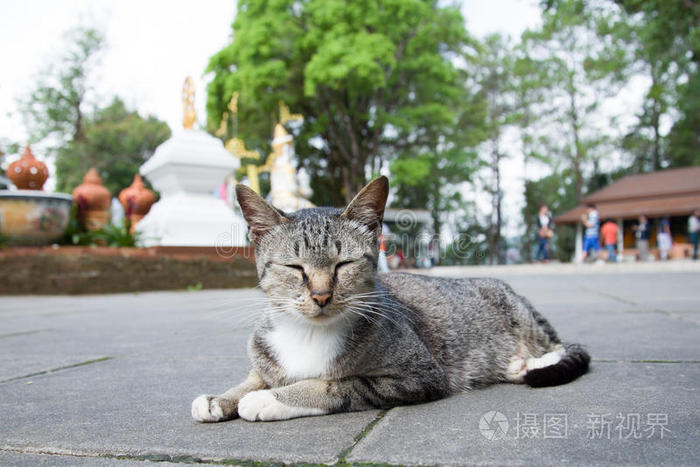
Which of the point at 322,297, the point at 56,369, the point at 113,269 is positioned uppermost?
the point at 322,297

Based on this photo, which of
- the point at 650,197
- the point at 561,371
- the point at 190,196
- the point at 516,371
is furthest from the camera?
the point at 650,197

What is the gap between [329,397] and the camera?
203 centimetres

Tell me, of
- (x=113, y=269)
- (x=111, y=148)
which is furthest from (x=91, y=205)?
(x=111, y=148)

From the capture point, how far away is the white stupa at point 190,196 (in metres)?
9.31

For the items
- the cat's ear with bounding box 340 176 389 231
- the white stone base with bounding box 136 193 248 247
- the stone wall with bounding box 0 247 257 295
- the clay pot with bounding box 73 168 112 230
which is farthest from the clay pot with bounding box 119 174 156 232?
the cat's ear with bounding box 340 176 389 231

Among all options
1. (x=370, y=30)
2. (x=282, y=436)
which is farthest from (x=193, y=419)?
(x=370, y=30)

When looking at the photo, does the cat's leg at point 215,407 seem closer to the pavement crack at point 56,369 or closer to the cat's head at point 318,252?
the cat's head at point 318,252

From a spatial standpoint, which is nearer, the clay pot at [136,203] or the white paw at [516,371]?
the white paw at [516,371]

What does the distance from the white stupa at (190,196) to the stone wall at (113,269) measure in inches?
14.5

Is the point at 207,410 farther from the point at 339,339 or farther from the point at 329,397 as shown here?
the point at 339,339

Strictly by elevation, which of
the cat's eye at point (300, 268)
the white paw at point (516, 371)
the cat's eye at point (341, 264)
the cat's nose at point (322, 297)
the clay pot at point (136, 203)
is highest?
the clay pot at point (136, 203)

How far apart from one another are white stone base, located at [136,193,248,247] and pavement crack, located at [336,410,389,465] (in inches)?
284

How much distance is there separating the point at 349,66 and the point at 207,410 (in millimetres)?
17803

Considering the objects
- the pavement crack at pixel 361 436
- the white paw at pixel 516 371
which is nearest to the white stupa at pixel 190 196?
the white paw at pixel 516 371
